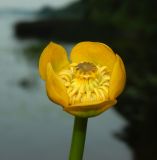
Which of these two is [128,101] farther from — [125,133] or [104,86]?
[104,86]

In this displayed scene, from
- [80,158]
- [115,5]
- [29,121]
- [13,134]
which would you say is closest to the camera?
[80,158]

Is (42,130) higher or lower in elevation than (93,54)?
lower

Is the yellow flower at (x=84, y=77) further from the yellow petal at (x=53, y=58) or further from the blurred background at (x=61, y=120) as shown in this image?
the blurred background at (x=61, y=120)

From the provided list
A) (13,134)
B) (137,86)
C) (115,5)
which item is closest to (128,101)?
(137,86)

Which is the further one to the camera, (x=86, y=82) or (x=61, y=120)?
(x=61, y=120)

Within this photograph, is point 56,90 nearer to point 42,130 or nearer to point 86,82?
point 86,82

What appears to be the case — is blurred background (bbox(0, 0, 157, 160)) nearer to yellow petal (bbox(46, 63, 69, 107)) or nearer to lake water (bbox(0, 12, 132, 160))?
lake water (bbox(0, 12, 132, 160))

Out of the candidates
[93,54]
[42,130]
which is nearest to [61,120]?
[42,130]

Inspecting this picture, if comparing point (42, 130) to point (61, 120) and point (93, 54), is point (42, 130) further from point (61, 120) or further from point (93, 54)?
point (93, 54)
